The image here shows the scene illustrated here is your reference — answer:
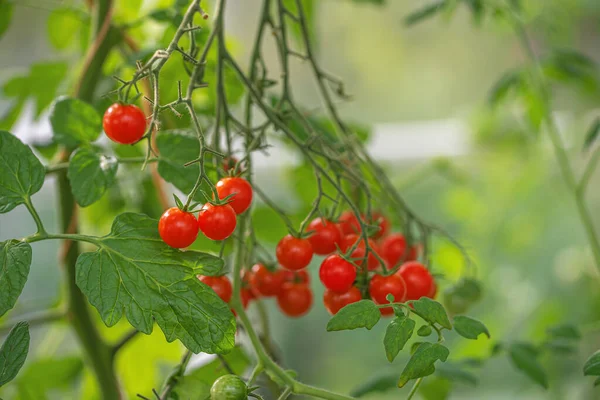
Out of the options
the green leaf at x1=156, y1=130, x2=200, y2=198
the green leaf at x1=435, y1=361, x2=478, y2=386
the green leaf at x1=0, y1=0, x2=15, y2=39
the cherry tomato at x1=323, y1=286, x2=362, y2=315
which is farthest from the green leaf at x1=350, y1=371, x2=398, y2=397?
the green leaf at x1=0, y1=0, x2=15, y2=39

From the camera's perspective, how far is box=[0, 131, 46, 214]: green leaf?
372 mm

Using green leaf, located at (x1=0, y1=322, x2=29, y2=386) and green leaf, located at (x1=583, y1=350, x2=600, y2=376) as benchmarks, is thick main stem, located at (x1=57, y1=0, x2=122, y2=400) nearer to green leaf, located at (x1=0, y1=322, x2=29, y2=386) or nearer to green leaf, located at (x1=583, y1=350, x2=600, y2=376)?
green leaf, located at (x1=0, y1=322, x2=29, y2=386)

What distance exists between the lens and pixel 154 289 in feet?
1.19

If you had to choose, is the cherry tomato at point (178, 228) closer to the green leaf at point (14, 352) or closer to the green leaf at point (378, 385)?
the green leaf at point (14, 352)

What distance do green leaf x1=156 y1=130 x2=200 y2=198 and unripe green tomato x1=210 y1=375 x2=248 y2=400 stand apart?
12 cm

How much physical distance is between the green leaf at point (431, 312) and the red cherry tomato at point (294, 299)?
6.3 inches

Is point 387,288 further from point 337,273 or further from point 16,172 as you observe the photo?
point 16,172

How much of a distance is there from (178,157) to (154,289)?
0.09m

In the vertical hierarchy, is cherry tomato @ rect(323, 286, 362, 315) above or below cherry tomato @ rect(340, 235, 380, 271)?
below

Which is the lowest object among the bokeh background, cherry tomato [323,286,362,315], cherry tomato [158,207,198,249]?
the bokeh background

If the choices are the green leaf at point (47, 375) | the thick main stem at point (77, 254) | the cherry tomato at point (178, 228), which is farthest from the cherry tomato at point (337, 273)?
the green leaf at point (47, 375)

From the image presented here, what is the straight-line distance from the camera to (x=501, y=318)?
1.47 metres

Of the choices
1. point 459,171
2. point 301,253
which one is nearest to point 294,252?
point 301,253

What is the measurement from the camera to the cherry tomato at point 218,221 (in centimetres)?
35
